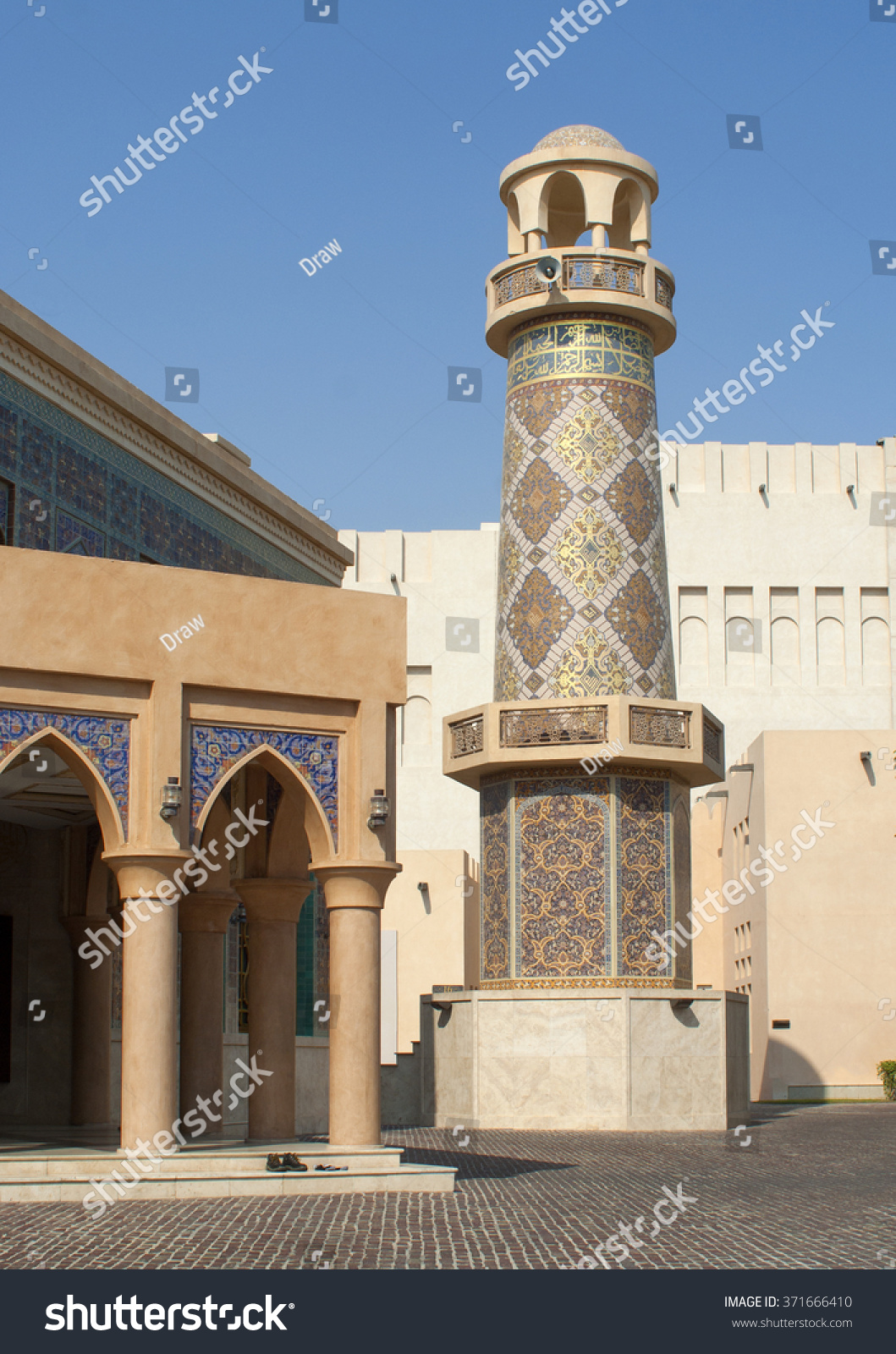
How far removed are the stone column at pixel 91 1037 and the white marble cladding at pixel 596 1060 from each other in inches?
177

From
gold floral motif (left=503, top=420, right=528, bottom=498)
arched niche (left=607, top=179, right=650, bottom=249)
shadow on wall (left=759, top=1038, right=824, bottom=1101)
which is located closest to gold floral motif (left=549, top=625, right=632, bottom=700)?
gold floral motif (left=503, top=420, right=528, bottom=498)

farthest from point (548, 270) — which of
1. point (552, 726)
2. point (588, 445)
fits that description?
point (552, 726)

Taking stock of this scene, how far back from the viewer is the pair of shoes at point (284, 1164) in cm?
1226

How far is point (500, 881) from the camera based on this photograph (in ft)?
69.8

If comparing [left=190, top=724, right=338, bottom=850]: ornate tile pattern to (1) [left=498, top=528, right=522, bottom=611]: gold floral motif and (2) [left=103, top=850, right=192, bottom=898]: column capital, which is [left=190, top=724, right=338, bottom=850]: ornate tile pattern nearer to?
(2) [left=103, top=850, right=192, bottom=898]: column capital

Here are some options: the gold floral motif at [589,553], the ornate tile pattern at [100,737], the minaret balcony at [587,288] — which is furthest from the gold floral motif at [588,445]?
the ornate tile pattern at [100,737]

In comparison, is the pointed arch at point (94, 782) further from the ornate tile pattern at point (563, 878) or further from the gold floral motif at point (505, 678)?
the gold floral motif at point (505, 678)

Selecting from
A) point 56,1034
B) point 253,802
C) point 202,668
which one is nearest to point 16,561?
point 202,668

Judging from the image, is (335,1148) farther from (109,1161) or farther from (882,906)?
(882,906)

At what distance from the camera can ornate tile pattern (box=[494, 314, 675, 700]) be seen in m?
21.5

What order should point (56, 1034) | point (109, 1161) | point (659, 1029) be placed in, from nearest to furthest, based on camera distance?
point (109, 1161) < point (56, 1034) < point (659, 1029)

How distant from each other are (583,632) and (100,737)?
32.8 ft

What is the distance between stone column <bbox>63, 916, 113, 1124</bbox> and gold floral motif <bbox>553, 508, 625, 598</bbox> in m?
7.38

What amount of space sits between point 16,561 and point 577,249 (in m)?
12.0
